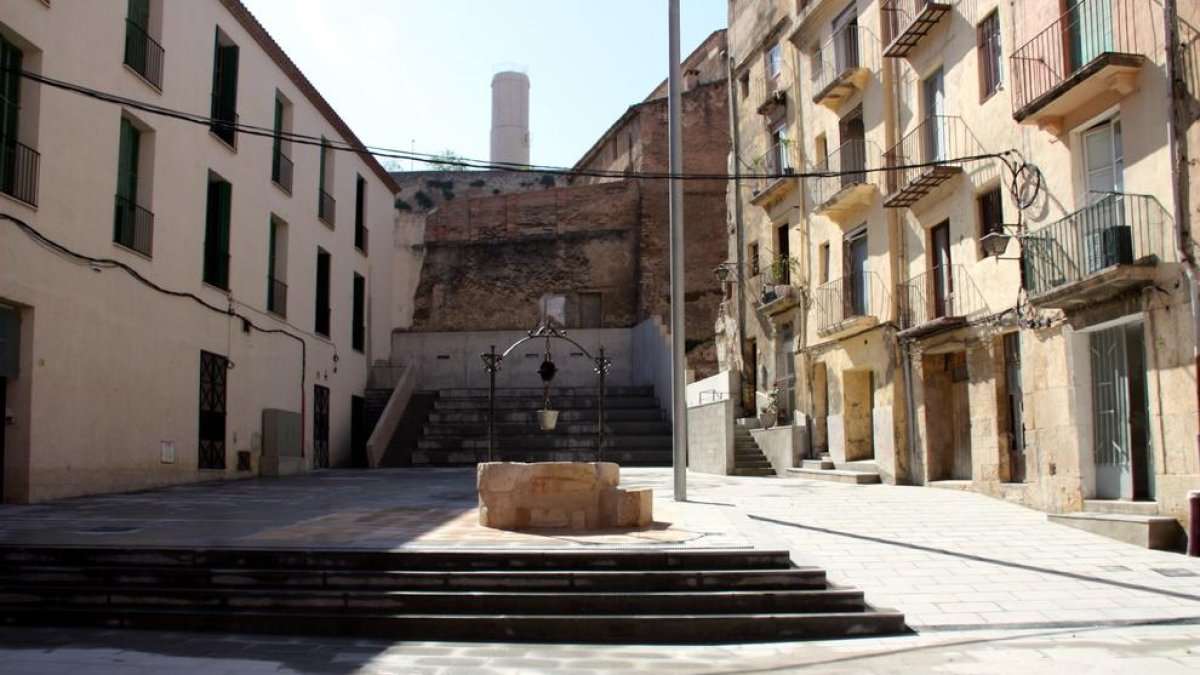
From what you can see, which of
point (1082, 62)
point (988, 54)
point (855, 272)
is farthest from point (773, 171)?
point (1082, 62)

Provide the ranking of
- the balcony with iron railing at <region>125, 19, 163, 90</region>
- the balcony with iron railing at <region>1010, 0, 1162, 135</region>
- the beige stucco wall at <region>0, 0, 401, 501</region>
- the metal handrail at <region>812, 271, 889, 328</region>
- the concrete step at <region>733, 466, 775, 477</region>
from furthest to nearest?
the concrete step at <region>733, 466, 775, 477</region> → the metal handrail at <region>812, 271, 889, 328</region> → the balcony with iron railing at <region>125, 19, 163, 90</region> → the beige stucco wall at <region>0, 0, 401, 501</region> → the balcony with iron railing at <region>1010, 0, 1162, 135</region>

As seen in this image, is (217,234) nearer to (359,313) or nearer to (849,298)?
(359,313)

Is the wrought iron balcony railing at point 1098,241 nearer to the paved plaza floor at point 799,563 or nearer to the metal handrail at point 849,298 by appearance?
the paved plaza floor at point 799,563

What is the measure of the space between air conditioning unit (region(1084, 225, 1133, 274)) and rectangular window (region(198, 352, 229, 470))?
14.1 m

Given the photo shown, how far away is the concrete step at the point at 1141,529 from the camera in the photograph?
396 inches

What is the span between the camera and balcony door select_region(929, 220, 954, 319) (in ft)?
55.0

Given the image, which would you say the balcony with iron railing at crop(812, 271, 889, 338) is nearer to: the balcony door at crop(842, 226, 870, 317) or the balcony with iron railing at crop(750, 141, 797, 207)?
the balcony door at crop(842, 226, 870, 317)

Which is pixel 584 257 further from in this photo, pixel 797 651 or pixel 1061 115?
pixel 797 651

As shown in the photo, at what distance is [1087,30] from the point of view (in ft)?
40.6

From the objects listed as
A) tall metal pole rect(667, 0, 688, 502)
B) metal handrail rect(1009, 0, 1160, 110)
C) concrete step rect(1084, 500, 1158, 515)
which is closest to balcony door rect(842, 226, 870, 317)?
metal handrail rect(1009, 0, 1160, 110)

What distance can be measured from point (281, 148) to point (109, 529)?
13.6 metres

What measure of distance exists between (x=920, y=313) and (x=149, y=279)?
42.3 ft

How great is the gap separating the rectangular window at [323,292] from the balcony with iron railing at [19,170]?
37.3 feet

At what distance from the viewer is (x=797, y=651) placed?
668 centimetres
